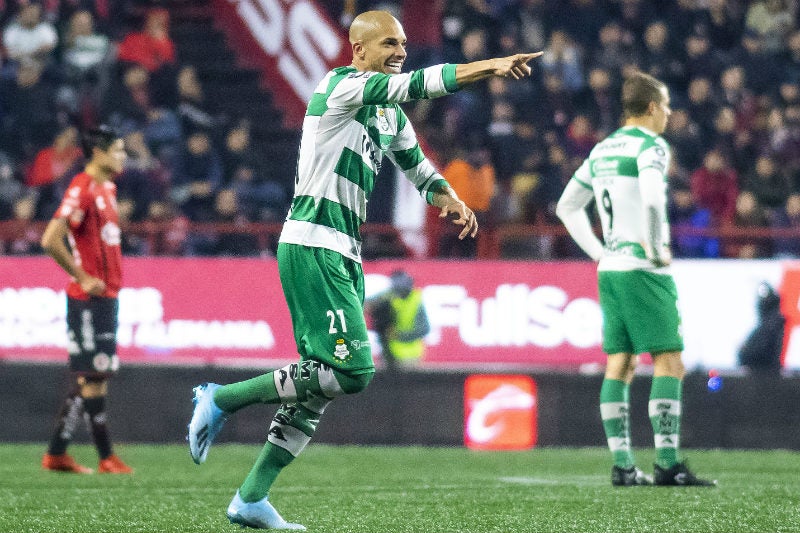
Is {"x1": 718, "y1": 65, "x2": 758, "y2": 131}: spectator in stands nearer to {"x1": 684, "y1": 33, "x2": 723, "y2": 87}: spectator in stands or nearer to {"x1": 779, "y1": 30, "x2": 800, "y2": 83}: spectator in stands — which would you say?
{"x1": 684, "y1": 33, "x2": 723, "y2": 87}: spectator in stands

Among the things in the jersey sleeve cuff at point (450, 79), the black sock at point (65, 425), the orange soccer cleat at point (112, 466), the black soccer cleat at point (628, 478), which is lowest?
the orange soccer cleat at point (112, 466)

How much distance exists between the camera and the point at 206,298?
13633 mm

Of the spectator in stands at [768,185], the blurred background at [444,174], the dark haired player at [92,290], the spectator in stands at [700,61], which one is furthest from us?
the spectator in stands at [700,61]

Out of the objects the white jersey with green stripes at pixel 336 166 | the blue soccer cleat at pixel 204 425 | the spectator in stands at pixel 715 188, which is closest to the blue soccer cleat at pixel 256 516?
the blue soccer cleat at pixel 204 425

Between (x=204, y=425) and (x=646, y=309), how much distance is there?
3.10 metres

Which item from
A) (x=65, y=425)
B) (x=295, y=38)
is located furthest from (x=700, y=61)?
(x=65, y=425)

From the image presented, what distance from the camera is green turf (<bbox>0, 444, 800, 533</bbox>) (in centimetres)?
645

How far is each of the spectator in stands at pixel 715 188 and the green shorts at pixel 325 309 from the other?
9.73 m

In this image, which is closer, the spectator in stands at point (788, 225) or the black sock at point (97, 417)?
the black sock at point (97, 417)

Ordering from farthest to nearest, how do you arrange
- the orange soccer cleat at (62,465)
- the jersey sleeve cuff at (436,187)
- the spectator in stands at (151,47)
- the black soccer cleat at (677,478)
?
1. the spectator in stands at (151,47)
2. the orange soccer cleat at (62,465)
3. the black soccer cleat at (677,478)
4. the jersey sleeve cuff at (436,187)

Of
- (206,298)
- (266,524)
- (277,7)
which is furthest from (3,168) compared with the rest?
(266,524)

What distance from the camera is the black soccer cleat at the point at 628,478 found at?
839 centimetres

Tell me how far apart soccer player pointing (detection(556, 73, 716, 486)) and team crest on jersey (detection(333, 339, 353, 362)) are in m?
2.71

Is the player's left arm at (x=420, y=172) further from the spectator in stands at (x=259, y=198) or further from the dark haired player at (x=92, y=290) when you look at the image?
the spectator in stands at (x=259, y=198)
